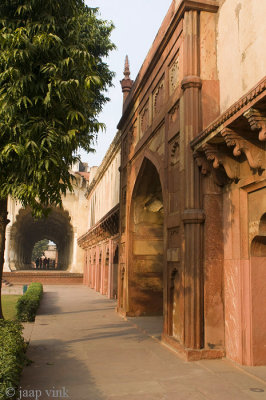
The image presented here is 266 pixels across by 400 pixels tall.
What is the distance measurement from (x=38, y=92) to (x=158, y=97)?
4059 millimetres

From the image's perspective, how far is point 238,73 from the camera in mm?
6809

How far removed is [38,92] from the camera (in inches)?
264

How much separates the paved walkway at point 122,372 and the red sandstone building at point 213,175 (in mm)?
502

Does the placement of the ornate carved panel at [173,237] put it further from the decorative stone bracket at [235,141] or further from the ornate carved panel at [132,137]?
the ornate carved panel at [132,137]

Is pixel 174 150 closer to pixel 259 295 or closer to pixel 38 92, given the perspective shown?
pixel 38 92

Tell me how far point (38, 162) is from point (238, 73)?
147 inches

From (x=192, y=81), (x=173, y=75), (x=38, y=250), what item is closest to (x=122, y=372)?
(x=192, y=81)

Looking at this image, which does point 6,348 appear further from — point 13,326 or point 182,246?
point 182,246

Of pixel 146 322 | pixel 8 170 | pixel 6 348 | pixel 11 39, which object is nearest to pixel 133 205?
pixel 146 322

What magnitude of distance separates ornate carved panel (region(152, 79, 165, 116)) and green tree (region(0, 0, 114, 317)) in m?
2.90

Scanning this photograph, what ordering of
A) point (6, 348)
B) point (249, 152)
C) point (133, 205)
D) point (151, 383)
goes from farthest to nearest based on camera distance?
point (133, 205) < point (249, 152) < point (151, 383) < point (6, 348)

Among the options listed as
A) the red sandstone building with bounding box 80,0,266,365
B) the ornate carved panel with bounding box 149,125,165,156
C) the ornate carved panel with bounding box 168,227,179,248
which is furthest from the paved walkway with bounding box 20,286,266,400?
the ornate carved panel with bounding box 149,125,165,156

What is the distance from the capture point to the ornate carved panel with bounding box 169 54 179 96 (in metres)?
8.52

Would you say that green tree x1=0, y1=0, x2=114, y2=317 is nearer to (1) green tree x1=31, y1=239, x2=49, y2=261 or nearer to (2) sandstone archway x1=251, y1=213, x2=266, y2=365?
(2) sandstone archway x1=251, y1=213, x2=266, y2=365
